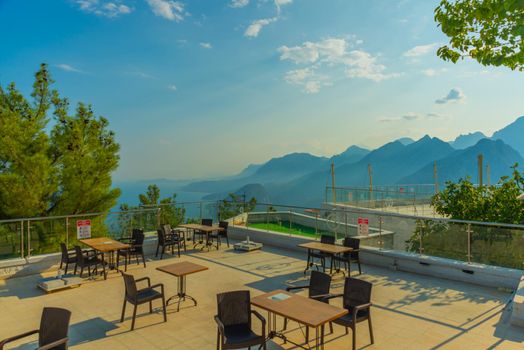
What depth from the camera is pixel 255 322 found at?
5938 mm

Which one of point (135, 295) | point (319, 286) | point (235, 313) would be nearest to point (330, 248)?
point (319, 286)

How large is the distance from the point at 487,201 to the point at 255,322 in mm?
8489

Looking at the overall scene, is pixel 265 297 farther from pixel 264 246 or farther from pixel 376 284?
pixel 264 246

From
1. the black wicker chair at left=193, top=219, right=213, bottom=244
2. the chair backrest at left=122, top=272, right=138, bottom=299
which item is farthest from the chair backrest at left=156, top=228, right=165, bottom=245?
the chair backrest at left=122, top=272, right=138, bottom=299

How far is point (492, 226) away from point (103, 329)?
8368 millimetres

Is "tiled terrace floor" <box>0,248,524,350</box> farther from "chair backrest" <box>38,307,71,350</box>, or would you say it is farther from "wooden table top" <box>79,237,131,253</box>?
"chair backrest" <box>38,307,71,350</box>

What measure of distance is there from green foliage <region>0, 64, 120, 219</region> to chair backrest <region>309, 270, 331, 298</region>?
1402 centimetres

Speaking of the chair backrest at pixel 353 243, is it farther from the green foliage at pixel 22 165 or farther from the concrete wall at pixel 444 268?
the green foliage at pixel 22 165

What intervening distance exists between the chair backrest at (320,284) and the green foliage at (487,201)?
7.34 metres

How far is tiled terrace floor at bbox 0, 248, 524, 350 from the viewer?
17.2ft

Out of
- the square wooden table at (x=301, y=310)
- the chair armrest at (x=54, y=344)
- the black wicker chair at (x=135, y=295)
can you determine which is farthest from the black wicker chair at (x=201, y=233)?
the chair armrest at (x=54, y=344)

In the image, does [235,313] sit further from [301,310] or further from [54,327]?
[54,327]

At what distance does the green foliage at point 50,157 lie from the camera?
49.1 ft

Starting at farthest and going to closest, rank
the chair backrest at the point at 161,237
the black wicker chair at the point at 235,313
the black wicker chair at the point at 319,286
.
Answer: the chair backrest at the point at 161,237 → the black wicker chair at the point at 319,286 → the black wicker chair at the point at 235,313
